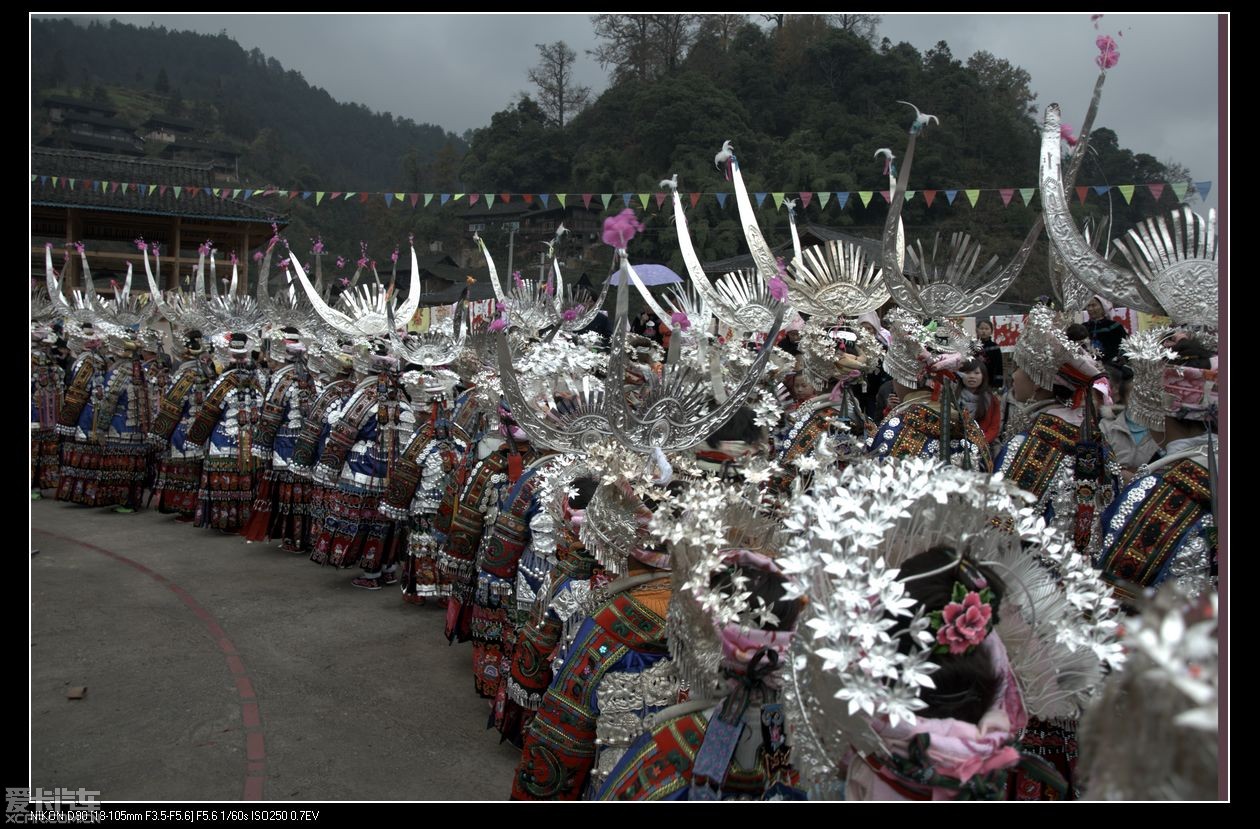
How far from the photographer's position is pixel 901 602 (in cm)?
166

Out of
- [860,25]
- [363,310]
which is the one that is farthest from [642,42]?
[363,310]

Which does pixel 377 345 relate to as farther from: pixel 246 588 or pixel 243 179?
pixel 243 179

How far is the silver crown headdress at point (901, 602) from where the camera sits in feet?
5.43

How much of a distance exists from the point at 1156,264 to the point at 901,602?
2.27m

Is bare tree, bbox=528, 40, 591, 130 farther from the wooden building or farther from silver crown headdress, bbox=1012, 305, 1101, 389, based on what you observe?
silver crown headdress, bbox=1012, 305, 1101, 389

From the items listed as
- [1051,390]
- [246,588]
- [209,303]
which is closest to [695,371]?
[1051,390]

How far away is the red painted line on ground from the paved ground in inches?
0.5

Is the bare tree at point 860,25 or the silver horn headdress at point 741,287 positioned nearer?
the silver horn headdress at point 741,287

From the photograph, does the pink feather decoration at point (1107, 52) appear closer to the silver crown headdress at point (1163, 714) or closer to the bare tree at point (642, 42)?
the silver crown headdress at point (1163, 714)

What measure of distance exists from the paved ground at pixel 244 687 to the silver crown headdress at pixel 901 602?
2984 mm

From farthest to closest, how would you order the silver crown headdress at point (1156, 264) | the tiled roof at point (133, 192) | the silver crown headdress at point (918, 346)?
the tiled roof at point (133, 192), the silver crown headdress at point (918, 346), the silver crown headdress at point (1156, 264)

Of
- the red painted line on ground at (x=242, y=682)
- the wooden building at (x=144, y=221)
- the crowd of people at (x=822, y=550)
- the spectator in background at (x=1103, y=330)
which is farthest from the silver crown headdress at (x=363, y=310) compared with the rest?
the wooden building at (x=144, y=221)

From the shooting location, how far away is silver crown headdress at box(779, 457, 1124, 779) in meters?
1.65

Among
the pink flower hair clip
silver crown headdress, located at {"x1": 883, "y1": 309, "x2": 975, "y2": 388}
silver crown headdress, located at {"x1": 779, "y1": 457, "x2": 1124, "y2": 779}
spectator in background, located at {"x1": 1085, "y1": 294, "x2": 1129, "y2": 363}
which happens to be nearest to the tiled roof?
silver crown headdress, located at {"x1": 883, "y1": 309, "x2": 975, "y2": 388}
